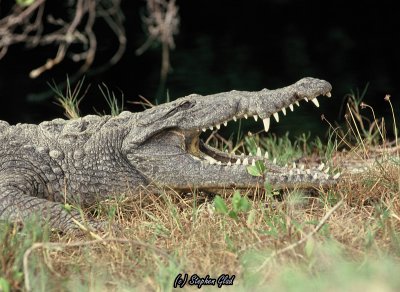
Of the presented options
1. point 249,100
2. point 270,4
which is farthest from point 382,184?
point 270,4

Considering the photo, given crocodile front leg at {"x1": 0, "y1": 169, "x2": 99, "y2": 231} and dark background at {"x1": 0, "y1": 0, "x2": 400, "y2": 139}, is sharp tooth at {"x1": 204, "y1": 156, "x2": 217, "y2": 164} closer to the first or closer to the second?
crocodile front leg at {"x1": 0, "y1": 169, "x2": 99, "y2": 231}

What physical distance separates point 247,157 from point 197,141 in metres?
0.38

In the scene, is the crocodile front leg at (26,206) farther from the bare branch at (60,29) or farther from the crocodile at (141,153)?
the bare branch at (60,29)

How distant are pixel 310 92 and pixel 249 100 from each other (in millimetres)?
409

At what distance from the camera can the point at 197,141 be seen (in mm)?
5184

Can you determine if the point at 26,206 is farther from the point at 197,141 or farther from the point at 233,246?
the point at 233,246

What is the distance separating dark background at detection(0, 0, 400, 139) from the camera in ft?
38.5

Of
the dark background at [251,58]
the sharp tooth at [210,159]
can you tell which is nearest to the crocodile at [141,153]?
the sharp tooth at [210,159]

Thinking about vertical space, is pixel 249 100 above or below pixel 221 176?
above

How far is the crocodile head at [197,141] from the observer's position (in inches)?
187

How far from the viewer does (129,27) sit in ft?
48.2

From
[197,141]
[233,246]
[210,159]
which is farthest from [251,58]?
[233,246]

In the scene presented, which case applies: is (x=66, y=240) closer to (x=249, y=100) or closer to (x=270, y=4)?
(x=249, y=100)

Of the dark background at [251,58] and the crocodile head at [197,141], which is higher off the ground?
the dark background at [251,58]
